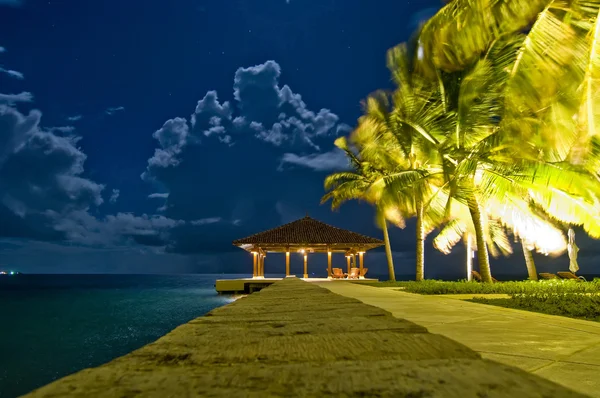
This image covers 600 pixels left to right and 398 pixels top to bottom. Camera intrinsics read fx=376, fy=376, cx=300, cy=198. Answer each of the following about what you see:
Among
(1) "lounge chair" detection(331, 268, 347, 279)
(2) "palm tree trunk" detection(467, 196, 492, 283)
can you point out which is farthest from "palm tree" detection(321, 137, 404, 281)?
(2) "palm tree trunk" detection(467, 196, 492, 283)

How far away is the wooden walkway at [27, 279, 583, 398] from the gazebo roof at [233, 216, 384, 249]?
2167 cm

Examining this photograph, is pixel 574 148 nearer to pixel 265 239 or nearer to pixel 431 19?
pixel 431 19

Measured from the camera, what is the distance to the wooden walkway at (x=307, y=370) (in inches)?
26.3

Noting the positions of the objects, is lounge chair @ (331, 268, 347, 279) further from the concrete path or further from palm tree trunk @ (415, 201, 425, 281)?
the concrete path

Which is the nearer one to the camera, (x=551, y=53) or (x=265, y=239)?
(x=551, y=53)

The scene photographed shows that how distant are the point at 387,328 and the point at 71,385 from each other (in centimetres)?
99

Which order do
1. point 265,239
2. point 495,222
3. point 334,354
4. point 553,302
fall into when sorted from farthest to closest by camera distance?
point 265,239 < point 495,222 < point 553,302 < point 334,354

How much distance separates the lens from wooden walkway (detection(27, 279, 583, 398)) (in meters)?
0.67

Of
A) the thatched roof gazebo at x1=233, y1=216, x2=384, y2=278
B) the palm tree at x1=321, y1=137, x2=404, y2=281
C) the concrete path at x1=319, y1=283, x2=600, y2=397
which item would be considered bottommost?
the concrete path at x1=319, y1=283, x2=600, y2=397

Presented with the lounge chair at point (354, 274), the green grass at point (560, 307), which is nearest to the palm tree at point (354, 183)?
the lounge chair at point (354, 274)

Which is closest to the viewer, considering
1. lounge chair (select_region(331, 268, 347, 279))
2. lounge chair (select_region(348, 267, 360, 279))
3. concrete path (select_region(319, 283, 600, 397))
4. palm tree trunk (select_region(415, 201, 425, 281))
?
concrete path (select_region(319, 283, 600, 397))

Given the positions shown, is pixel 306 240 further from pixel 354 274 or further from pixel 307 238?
pixel 354 274

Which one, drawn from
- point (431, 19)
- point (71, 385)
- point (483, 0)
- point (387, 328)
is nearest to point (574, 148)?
point (483, 0)

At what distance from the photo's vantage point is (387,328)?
1347 mm
